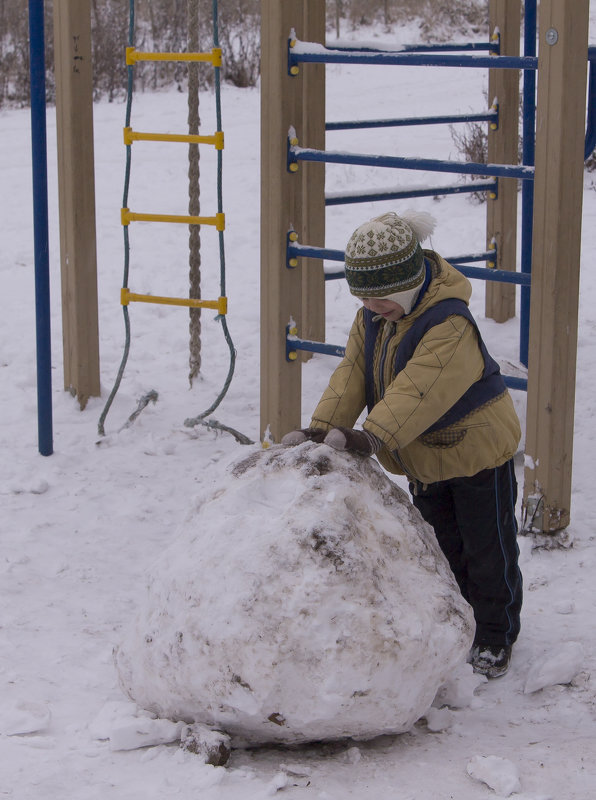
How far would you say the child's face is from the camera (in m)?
2.90

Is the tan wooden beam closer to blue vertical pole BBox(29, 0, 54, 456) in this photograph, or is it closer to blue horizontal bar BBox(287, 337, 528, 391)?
blue horizontal bar BBox(287, 337, 528, 391)

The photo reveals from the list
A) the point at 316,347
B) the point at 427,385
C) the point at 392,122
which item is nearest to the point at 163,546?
the point at 316,347

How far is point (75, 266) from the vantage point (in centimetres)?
521

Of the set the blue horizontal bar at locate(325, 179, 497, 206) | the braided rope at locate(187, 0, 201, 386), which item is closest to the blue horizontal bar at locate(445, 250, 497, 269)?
the blue horizontal bar at locate(325, 179, 497, 206)

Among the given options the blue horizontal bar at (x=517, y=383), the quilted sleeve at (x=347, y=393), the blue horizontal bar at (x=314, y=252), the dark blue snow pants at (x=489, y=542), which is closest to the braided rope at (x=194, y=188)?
the blue horizontal bar at (x=314, y=252)

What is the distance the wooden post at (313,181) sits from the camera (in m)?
5.36

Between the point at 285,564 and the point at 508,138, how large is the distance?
4.09m

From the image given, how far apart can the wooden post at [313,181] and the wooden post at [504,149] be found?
37.6 inches

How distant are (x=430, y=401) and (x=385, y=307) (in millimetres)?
289

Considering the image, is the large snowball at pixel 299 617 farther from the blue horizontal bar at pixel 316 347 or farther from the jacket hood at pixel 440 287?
the blue horizontal bar at pixel 316 347

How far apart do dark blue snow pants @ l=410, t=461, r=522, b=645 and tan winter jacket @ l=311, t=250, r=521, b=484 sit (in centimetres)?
9

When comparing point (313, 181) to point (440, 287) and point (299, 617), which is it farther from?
point (299, 617)

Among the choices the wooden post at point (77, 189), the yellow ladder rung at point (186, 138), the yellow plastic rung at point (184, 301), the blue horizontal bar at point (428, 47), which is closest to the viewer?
the blue horizontal bar at point (428, 47)

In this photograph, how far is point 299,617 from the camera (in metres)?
2.46
